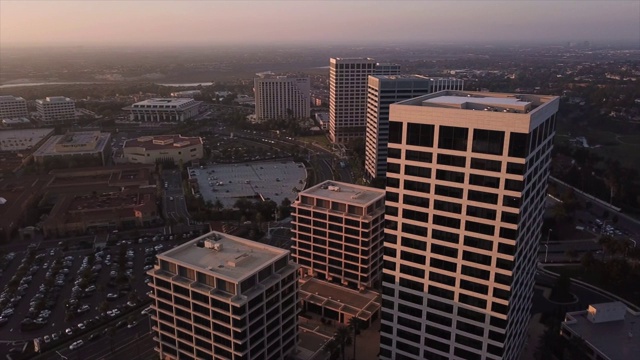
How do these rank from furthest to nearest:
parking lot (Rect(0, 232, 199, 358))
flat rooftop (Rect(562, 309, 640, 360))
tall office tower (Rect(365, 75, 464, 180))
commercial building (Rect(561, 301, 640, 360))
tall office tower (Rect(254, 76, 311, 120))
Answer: tall office tower (Rect(254, 76, 311, 120)), tall office tower (Rect(365, 75, 464, 180)), parking lot (Rect(0, 232, 199, 358)), commercial building (Rect(561, 301, 640, 360)), flat rooftop (Rect(562, 309, 640, 360))

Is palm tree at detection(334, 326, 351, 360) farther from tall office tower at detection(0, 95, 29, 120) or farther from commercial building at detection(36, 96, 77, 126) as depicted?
tall office tower at detection(0, 95, 29, 120)

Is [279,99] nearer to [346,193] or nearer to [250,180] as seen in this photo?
[250,180]

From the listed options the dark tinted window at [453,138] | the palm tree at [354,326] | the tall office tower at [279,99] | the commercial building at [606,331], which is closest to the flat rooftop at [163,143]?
the tall office tower at [279,99]

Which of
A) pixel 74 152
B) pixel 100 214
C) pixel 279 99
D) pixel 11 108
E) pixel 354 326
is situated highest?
pixel 279 99

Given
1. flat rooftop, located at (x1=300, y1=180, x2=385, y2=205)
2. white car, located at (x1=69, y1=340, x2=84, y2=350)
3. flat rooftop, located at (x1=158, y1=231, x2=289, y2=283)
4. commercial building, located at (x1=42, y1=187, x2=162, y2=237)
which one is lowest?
white car, located at (x1=69, y1=340, x2=84, y2=350)

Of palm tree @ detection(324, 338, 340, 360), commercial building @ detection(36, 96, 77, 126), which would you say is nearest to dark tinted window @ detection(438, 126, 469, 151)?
palm tree @ detection(324, 338, 340, 360)

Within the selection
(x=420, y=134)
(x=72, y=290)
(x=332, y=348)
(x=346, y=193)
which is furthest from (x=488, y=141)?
(x=72, y=290)
